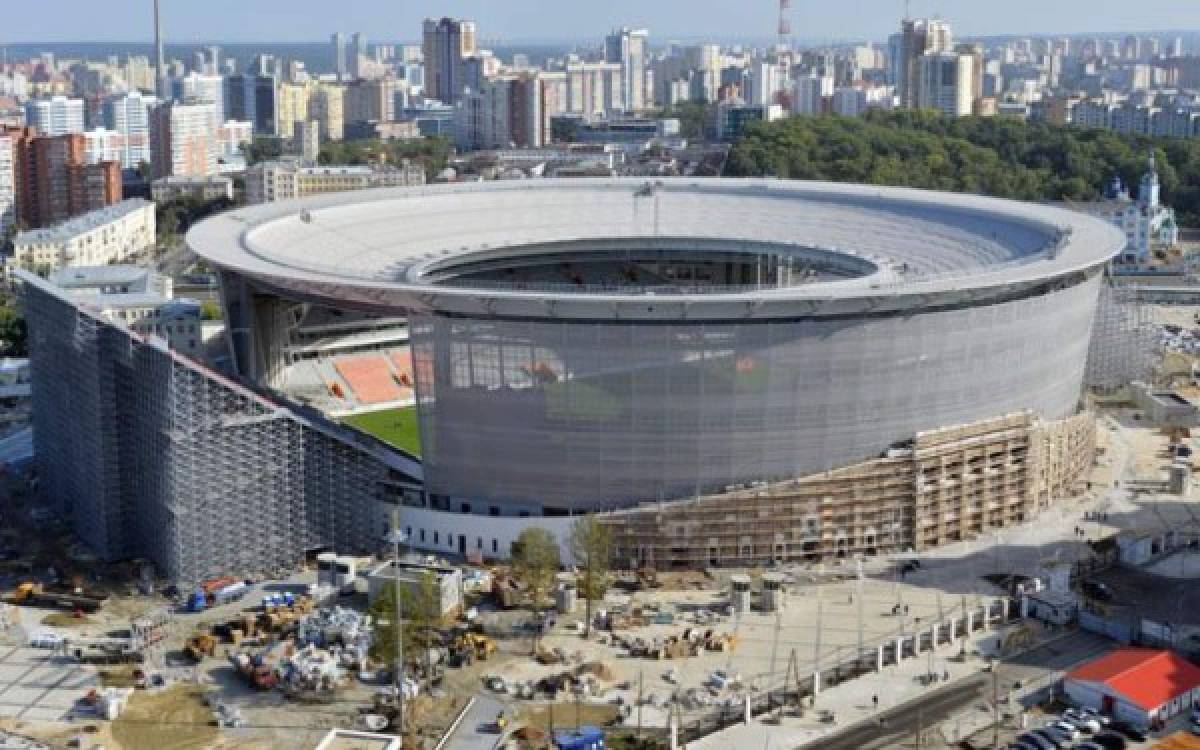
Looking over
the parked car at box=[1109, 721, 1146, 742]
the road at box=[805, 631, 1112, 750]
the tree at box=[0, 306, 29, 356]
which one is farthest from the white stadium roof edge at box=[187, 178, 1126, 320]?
the tree at box=[0, 306, 29, 356]

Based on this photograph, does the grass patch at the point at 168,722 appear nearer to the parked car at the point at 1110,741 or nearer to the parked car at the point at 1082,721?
the parked car at the point at 1082,721

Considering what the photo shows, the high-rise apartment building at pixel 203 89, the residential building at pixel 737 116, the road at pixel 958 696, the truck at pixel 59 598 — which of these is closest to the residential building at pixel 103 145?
the high-rise apartment building at pixel 203 89

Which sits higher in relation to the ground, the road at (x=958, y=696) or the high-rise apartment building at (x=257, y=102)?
the high-rise apartment building at (x=257, y=102)

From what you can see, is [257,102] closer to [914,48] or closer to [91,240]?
[914,48]

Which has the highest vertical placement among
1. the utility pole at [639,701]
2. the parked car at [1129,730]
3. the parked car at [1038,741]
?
the parked car at [1038,741]

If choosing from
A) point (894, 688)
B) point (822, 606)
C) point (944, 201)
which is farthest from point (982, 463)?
point (944, 201)

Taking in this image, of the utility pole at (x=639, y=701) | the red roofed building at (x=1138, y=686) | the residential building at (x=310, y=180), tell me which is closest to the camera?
the utility pole at (x=639, y=701)

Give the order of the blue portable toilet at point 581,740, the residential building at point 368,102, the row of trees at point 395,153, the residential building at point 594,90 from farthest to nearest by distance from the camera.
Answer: the residential building at point 594,90, the residential building at point 368,102, the row of trees at point 395,153, the blue portable toilet at point 581,740

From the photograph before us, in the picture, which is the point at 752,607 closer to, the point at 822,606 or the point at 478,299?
the point at 822,606
